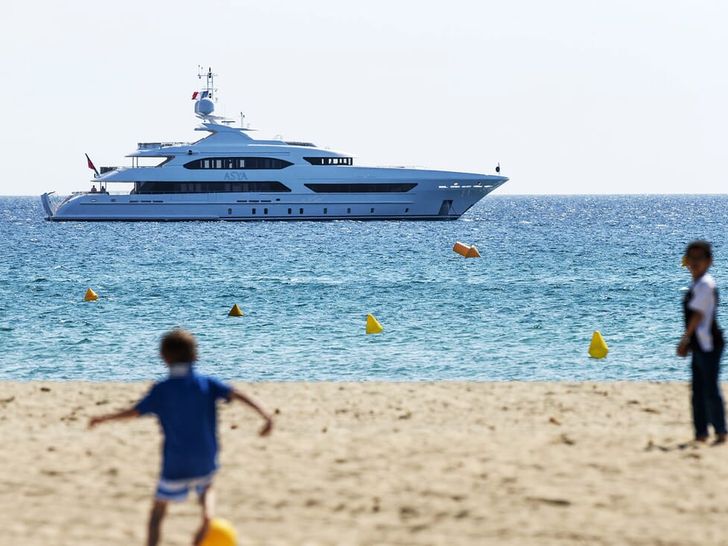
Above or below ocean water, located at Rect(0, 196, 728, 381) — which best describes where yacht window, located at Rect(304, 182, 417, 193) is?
above

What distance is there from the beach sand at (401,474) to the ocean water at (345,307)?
8.55 meters

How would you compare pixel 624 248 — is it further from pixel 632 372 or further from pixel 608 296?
pixel 632 372

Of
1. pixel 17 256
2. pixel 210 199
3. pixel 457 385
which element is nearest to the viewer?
Answer: pixel 457 385

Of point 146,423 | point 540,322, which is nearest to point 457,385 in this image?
point 146,423

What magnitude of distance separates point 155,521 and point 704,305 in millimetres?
4112

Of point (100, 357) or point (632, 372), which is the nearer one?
point (632, 372)

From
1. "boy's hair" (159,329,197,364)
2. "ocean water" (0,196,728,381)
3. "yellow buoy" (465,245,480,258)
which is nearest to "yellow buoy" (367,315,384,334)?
"ocean water" (0,196,728,381)

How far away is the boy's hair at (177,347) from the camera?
5277mm

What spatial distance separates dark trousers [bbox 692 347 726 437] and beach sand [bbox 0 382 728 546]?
26 centimetres

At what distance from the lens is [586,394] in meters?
11.8

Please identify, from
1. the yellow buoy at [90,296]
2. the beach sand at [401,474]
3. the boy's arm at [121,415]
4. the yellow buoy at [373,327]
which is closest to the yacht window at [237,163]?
the yellow buoy at [90,296]

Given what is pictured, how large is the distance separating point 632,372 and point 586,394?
315 inches

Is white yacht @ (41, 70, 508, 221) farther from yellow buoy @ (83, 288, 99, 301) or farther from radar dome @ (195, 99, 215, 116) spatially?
yellow buoy @ (83, 288, 99, 301)

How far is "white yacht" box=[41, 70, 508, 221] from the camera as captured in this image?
73688mm
